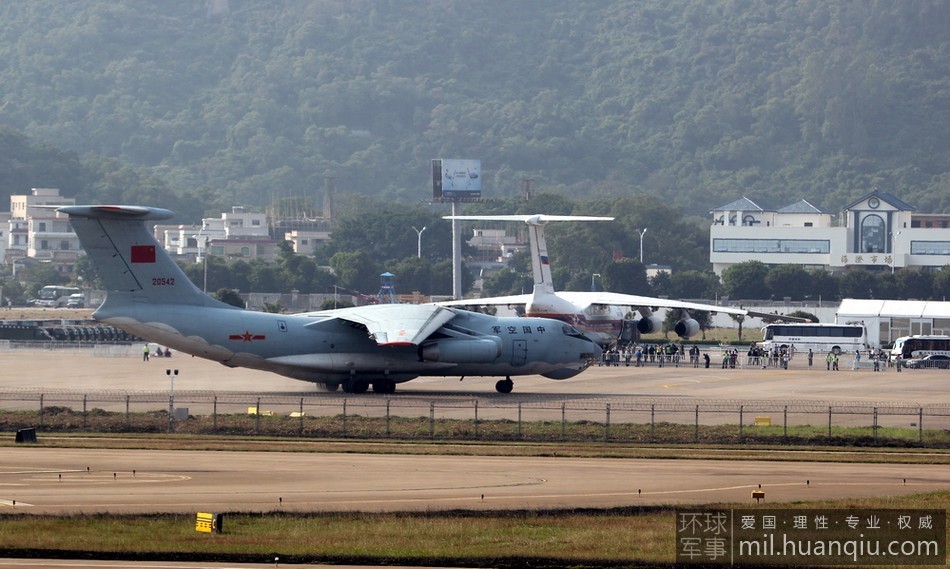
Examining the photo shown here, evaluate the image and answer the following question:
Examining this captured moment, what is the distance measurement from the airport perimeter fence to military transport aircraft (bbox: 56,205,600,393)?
1526mm

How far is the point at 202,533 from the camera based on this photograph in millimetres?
26875

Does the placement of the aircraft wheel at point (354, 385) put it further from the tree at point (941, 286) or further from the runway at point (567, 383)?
the tree at point (941, 286)

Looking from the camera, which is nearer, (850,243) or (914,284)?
(914,284)

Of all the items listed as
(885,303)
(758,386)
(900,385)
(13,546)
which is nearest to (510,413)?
(758,386)

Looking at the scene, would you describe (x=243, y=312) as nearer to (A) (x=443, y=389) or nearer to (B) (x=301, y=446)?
(A) (x=443, y=389)

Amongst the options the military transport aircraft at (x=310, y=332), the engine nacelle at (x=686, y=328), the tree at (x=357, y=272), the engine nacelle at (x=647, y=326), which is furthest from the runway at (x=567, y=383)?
the tree at (x=357, y=272)

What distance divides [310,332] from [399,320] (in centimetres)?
337

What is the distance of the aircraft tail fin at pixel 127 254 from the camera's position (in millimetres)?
53062

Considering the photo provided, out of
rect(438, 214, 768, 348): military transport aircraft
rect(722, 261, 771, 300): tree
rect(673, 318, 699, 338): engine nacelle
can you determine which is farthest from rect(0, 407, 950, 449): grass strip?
rect(722, 261, 771, 300): tree

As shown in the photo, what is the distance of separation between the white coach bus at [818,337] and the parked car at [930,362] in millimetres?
11892

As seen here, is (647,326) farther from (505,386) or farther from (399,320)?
(399,320)

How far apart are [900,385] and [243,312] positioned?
29647 millimetres

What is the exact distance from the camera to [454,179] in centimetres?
15950

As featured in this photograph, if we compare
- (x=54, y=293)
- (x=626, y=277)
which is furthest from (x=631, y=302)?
(x=54, y=293)
